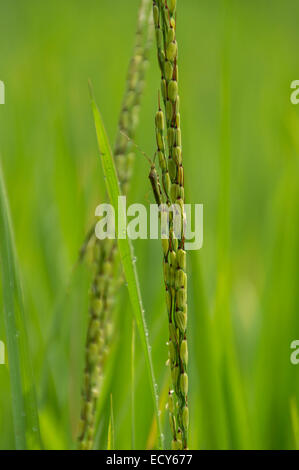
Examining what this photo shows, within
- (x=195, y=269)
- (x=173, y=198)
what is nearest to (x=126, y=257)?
(x=173, y=198)

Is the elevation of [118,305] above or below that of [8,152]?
below

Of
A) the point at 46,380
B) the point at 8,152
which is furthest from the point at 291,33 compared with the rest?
the point at 46,380

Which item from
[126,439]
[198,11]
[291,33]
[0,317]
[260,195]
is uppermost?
[198,11]

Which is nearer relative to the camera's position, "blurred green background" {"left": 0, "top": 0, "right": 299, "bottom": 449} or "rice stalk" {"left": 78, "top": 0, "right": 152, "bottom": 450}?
"rice stalk" {"left": 78, "top": 0, "right": 152, "bottom": 450}

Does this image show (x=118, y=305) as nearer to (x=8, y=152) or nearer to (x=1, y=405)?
(x=1, y=405)

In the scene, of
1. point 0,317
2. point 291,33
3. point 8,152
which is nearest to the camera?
point 0,317
